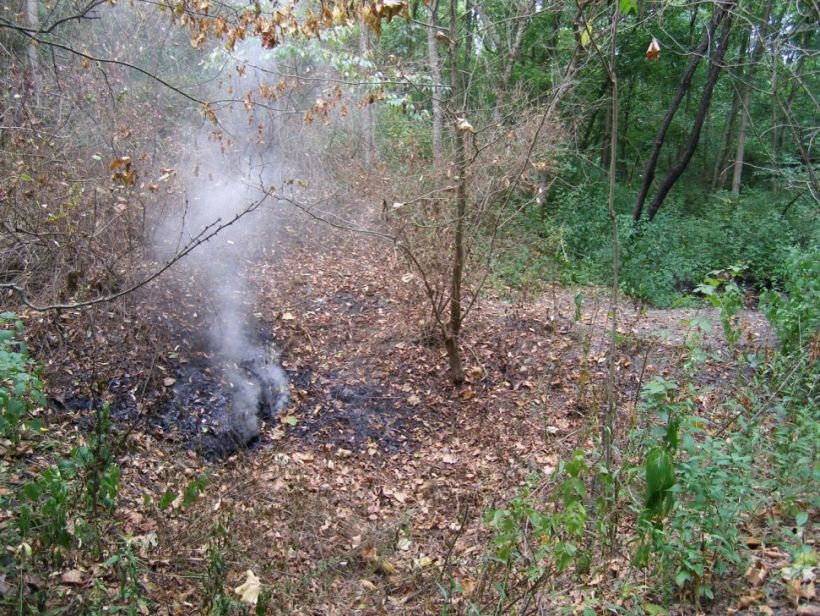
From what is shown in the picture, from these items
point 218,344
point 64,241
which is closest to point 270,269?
point 218,344

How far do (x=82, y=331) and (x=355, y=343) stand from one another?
3046 millimetres

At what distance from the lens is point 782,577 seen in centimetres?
274

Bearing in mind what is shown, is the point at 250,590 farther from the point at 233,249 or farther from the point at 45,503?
the point at 233,249

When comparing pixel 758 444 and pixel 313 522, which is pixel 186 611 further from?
pixel 758 444

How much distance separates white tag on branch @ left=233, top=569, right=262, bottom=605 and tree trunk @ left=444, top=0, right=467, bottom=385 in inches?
138

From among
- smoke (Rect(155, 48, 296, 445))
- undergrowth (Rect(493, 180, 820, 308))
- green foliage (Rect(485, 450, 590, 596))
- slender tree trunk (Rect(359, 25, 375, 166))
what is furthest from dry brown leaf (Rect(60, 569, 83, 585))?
slender tree trunk (Rect(359, 25, 375, 166))

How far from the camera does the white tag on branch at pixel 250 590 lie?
3084mm

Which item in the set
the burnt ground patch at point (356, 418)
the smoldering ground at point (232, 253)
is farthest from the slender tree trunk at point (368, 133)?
the burnt ground patch at point (356, 418)

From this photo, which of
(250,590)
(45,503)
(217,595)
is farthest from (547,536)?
(45,503)

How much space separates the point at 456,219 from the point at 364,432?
2.44 meters

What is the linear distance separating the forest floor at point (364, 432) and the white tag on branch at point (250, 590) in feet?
0.59

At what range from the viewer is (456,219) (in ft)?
18.0

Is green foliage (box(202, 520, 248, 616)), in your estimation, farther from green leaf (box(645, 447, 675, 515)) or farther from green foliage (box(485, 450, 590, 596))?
green leaf (box(645, 447, 675, 515))

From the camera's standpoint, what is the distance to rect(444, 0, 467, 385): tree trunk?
17.2ft
